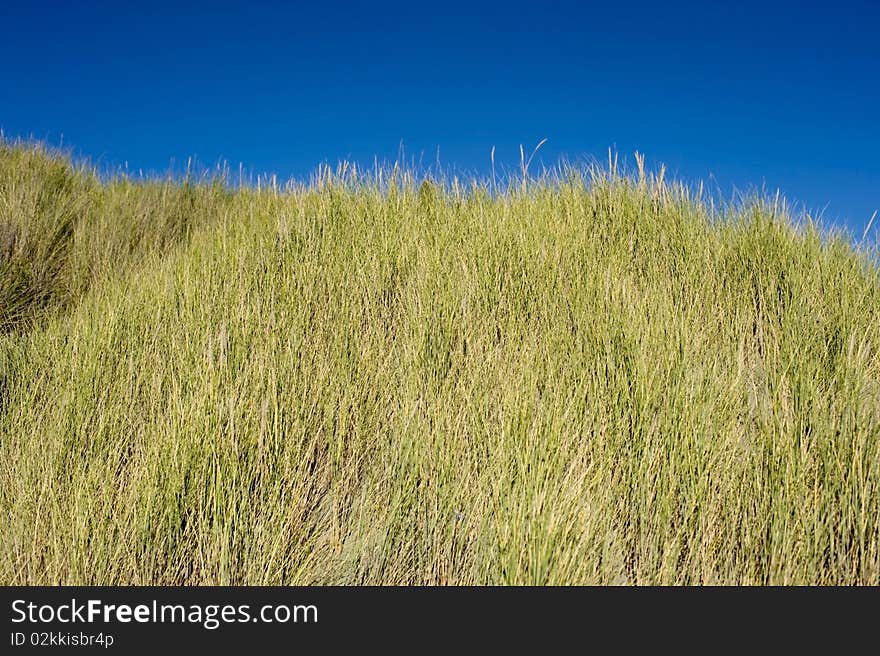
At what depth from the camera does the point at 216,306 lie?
8.53 ft

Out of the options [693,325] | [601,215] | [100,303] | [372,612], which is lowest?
[372,612]

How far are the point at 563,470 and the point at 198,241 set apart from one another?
3295mm

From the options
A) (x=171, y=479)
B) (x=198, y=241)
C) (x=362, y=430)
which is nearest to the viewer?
(x=171, y=479)

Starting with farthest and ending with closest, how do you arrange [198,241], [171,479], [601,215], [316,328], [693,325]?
1. [198,241]
2. [601,215]
3. [316,328]
4. [693,325]
5. [171,479]

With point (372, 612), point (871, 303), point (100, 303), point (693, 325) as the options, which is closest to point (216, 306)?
point (100, 303)

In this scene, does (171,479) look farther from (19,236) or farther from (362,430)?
(19,236)

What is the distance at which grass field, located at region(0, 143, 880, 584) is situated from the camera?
137 cm

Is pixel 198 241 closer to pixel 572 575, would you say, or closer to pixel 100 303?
pixel 100 303

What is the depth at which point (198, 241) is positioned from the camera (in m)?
3.78

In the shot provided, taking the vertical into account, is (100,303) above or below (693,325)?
above

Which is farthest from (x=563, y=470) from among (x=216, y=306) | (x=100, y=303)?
(x=100, y=303)

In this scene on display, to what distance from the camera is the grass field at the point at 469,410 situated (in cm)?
137

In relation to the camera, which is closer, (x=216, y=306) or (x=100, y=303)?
(x=216, y=306)

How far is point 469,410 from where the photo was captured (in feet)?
5.77
